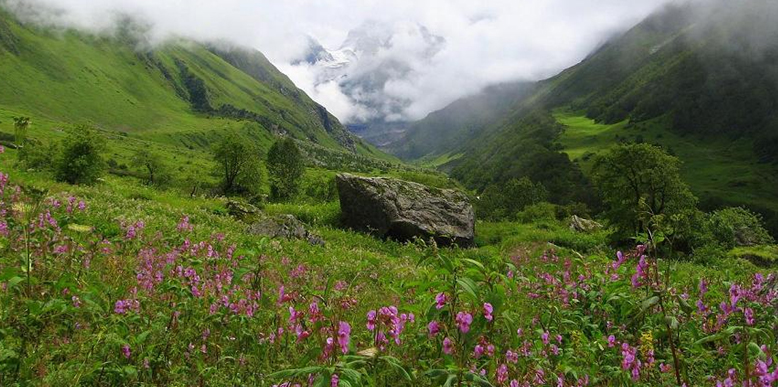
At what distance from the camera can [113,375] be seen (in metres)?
3.72

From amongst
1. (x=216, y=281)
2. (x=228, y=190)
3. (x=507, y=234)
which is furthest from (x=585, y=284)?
(x=228, y=190)

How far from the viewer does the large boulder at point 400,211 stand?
81.7 ft

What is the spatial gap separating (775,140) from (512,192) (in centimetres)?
14566

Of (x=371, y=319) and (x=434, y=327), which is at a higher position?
(x=371, y=319)

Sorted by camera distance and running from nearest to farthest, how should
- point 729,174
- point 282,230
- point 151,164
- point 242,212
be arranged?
point 282,230
point 242,212
point 151,164
point 729,174

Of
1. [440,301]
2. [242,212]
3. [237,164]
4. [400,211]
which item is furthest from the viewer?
[237,164]

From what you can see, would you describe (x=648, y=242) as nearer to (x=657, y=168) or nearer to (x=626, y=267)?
(x=626, y=267)

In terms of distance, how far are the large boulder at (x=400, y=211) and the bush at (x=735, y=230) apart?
2233 centimetres

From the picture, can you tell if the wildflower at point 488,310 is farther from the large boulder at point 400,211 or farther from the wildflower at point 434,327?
the large boulder at point 400,211

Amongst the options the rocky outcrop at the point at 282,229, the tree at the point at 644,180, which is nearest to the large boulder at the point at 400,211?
the rocky outcrop at the point at 282,229

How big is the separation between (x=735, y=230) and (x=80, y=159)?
6396 cm

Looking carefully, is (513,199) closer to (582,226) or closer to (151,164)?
(582,226)

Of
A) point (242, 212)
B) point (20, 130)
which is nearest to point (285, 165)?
point (242, 212)

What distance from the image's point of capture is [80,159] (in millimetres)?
44906
